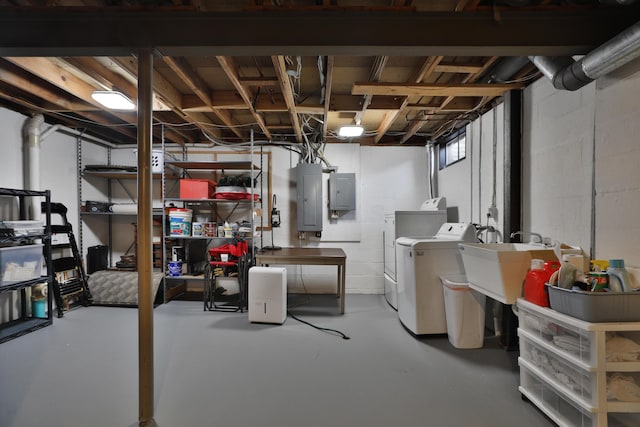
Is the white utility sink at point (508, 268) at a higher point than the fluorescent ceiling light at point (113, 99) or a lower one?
lower

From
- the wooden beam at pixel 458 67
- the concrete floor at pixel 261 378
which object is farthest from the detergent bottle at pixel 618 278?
the wooden beam at pixel 458 67

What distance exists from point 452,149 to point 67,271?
5568 mm

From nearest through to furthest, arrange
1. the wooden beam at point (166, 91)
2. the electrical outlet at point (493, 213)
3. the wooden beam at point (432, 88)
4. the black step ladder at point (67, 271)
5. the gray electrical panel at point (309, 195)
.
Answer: the wooden beam at point (166, 91) < the wooden beam at point (432, 88) < the electrical outlet at point (493, 213) < the black step ladder at point (67, 271) < the gray electrical panel at point (309, 195)

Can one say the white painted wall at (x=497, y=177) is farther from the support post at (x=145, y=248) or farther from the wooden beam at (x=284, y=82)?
the support post at (x=145, y=248)

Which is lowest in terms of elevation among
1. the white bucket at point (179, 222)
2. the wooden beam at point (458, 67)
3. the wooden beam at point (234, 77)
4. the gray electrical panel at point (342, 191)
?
the white bucket at point (179, 222)

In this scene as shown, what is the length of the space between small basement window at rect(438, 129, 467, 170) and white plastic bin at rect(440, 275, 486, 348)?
187 centimetres

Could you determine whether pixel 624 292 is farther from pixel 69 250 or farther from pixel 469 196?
pixel 69 250

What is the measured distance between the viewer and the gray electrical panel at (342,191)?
418 centimetres

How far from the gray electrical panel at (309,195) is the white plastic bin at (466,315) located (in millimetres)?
2082

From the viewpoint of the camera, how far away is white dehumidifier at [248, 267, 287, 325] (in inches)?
123

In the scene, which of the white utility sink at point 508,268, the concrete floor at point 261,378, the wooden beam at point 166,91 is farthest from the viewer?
the wooden beam at point 166,91

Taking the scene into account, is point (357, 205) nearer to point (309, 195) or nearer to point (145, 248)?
point (309, 195)

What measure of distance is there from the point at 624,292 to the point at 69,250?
5563 mm

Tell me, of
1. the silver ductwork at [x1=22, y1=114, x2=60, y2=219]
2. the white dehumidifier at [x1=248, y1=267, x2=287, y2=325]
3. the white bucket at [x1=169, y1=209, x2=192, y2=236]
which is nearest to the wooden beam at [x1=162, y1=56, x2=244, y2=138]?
the white bucket at [x1=169, y1=209, x2=192, y2=236]
